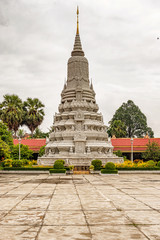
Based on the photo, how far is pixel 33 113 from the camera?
7169 centimetres

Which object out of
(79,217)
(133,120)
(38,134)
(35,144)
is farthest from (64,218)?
(133,120)

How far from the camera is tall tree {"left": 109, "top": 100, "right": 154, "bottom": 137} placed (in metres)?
83.1

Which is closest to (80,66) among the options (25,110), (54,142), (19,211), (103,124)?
(103,124)

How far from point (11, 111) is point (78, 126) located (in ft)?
79.3

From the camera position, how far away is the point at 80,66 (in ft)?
167

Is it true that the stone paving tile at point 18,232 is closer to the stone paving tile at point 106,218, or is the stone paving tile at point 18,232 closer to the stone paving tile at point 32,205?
the stone paving tile at point 106,218

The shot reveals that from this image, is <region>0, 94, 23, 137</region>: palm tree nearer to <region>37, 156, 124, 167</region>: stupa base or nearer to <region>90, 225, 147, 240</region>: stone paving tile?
<region>37, 156, 124, 167</region>: stupa base

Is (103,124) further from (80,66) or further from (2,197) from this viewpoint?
(2,197)

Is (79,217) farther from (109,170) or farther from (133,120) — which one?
(133,120)

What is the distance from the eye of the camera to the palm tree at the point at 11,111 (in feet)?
209

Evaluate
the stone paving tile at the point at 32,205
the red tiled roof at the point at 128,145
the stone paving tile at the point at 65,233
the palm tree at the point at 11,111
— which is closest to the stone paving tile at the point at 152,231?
the stone paving tile at the point at 65,233

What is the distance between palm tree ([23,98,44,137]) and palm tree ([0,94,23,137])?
404cm

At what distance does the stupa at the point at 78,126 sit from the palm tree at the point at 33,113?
816 inches

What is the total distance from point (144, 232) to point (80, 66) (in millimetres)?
44441
